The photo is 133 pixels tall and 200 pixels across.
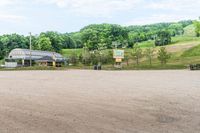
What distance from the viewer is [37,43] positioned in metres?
128

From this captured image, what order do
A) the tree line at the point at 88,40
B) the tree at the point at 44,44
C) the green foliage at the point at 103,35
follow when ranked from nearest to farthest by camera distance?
1. the tree at the point at 44,44
2. the tree line at the point at 88,40
3. the green foliage at the point at 103,35

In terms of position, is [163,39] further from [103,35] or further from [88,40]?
[88,40]

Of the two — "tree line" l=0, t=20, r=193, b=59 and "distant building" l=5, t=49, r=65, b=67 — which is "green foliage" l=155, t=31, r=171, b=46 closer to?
"tree line" l=0, t=20, r=193, b=59

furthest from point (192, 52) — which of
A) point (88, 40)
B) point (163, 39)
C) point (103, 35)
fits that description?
point (103, 35)

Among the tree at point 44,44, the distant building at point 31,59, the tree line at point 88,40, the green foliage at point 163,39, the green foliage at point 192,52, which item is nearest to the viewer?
the green foliage at point 192,52

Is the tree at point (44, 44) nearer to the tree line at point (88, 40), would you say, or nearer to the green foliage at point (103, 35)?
the tree line at point (88, 40)

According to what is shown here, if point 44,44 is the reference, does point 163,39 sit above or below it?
above

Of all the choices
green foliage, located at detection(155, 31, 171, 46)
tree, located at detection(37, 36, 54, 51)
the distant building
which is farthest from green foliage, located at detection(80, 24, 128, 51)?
the distant building

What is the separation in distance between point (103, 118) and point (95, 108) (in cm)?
188

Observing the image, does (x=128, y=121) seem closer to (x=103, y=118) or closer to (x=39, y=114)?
(x=103, y=118)

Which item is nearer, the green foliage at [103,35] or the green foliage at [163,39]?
the green foliage at [103,35]

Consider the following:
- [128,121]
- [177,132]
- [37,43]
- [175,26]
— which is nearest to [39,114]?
[128,121]

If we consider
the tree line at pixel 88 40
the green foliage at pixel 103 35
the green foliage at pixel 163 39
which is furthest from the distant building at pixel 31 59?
the green foliage at pixel 163 39

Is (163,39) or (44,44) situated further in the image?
(163,39)
